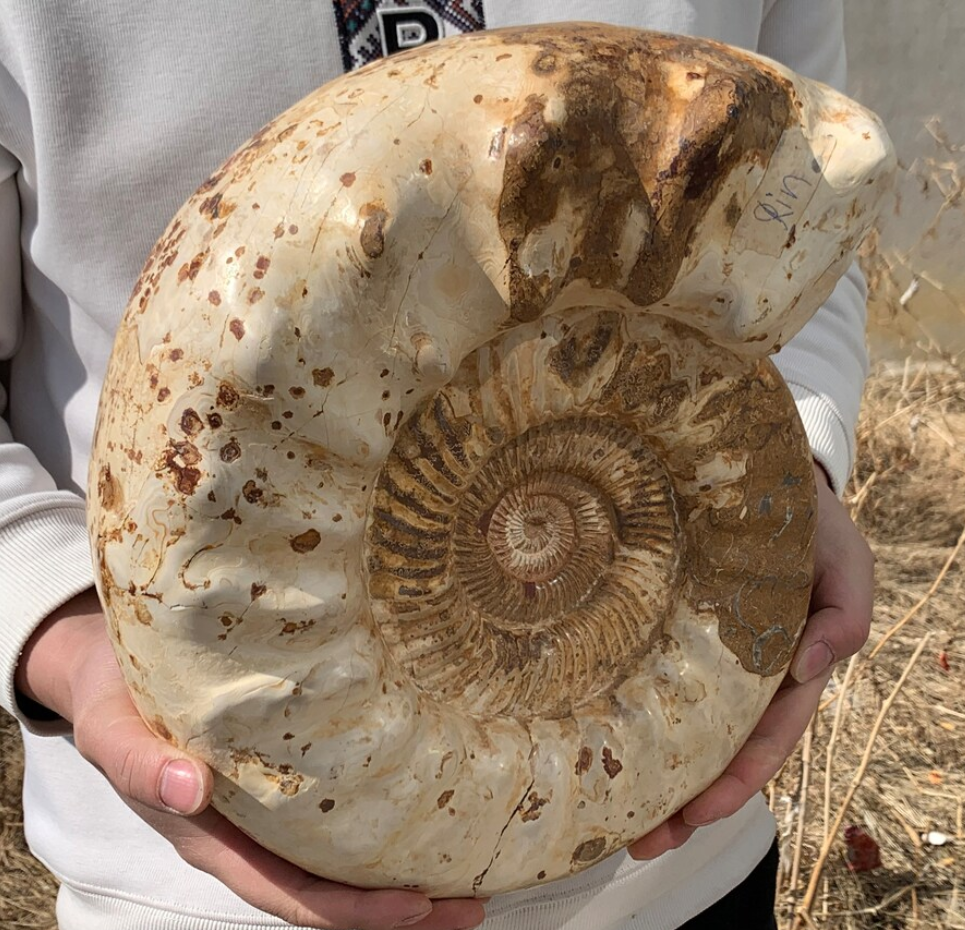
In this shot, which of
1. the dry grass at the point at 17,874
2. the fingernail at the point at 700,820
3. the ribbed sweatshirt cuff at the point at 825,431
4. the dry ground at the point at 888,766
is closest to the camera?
the fingernail at the point at 700,820

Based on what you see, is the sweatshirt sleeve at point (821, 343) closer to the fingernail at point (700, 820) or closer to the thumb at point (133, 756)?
the fingernail at point (700, 820)

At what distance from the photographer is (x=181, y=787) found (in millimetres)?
559

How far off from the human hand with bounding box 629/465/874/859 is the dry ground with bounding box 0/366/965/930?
0.83m

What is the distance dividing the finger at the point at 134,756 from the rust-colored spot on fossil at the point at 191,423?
197 millimetres

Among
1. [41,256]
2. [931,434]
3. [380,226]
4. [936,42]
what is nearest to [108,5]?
[41,256]

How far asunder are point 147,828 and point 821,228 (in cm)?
71

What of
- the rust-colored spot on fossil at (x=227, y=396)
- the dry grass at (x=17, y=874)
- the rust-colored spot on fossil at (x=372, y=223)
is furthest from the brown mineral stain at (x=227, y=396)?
the dry grass at (x=17, y=874)

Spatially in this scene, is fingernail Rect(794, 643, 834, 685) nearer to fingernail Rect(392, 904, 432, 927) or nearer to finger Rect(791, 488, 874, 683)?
finger Rect(791, 488, 874, 683)

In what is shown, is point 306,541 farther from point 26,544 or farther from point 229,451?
point 26,544

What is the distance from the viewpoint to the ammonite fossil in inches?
20.8

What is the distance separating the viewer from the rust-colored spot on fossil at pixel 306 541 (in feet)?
1.84

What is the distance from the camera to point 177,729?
0.58 m

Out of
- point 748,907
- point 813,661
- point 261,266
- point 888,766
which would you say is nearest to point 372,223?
point 261,266

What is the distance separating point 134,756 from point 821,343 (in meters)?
0.72
